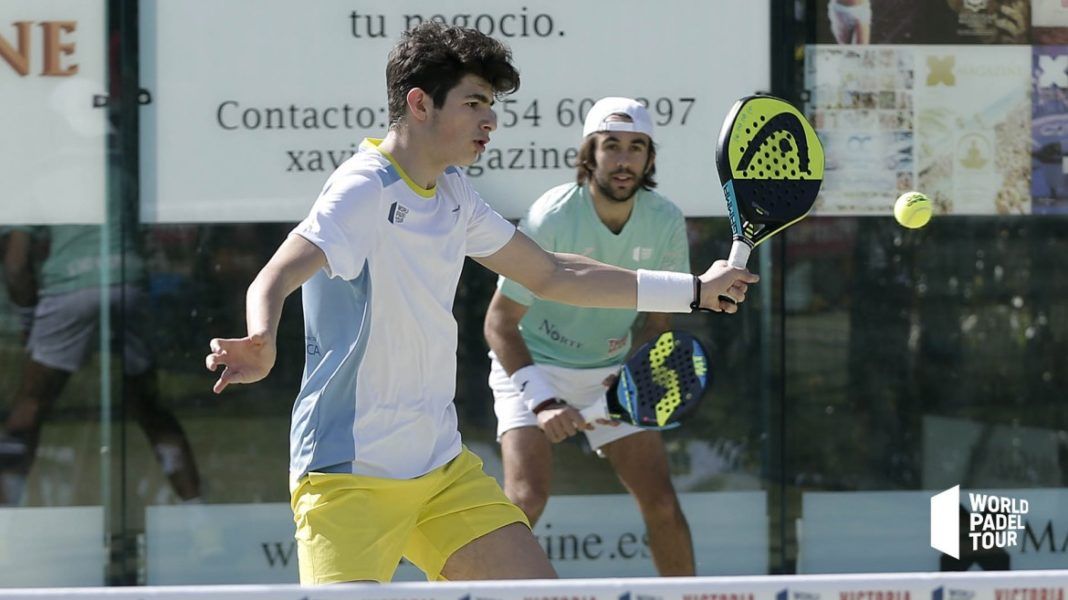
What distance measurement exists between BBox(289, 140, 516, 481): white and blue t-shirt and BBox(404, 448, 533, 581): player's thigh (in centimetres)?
10

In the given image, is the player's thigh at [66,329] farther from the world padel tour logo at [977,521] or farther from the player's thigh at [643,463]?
the world padel tour logo at [977,521]

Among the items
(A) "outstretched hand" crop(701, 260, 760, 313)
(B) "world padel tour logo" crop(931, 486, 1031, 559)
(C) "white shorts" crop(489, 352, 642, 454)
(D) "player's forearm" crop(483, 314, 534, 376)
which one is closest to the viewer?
(A) "outstretched hand" crop(701, 260, 760, 313)

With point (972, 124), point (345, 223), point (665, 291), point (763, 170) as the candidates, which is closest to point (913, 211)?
point (763, 170)

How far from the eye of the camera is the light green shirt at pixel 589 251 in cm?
556

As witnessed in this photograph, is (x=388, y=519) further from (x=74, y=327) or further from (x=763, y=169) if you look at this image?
(x=74, y=327)

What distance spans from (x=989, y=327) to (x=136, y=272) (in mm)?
3461

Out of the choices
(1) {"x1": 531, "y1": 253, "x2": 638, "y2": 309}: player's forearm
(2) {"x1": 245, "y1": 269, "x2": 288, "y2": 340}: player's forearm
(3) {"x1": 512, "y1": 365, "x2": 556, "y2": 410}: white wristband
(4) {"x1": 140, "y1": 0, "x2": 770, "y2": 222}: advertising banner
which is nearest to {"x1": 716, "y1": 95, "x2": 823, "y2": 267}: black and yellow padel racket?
(1) {"x1": 531, "y1": 253, "x2": 638, "y2": 309}: player's forearm

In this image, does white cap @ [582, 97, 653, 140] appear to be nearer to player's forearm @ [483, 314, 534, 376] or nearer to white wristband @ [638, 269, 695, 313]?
player's forearm @ [483, 314, 534, 376]

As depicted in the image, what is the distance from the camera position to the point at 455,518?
3943 millimetres

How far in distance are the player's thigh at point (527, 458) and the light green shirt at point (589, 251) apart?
0.32 meters

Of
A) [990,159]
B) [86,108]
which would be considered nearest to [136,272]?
[86,108]

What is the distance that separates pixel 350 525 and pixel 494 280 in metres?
2.82

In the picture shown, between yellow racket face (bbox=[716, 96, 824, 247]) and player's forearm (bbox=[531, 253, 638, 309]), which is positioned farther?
player's forearm (bbox=[531, 253, 638, 309])

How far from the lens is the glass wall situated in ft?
20.6
